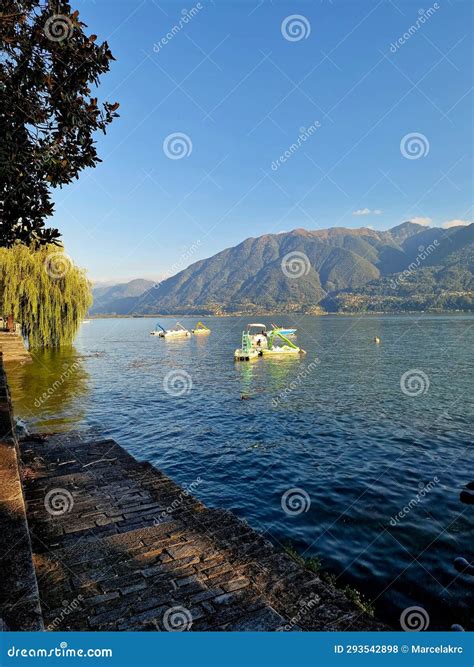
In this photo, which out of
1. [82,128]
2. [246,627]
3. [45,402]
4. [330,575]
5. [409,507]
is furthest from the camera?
[45,402]

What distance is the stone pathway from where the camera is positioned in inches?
196

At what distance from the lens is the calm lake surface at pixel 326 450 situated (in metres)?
9.29

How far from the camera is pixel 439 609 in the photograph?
7.48 meters

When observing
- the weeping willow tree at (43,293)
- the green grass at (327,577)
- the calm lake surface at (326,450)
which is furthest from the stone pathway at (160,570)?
the weeping willow tree at (43,293)

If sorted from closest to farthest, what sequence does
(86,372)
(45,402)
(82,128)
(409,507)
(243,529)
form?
(82,128) → (243,529) → (409,507) → (45,402) → (86,372)

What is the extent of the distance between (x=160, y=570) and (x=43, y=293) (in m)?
38.9

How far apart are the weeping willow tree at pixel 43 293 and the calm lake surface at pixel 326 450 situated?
18.6 feet

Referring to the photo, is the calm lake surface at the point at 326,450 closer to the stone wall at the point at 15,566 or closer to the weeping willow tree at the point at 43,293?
the weeping willow tree at the point at 43,293

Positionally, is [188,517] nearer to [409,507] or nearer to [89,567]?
[89,567]

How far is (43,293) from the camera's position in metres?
39.1

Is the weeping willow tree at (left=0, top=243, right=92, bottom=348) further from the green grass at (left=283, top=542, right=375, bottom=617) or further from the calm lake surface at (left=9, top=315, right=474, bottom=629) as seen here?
the green grass at (left=283, top=542, right=375, bottom=617)

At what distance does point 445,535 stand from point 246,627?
8.09 metres

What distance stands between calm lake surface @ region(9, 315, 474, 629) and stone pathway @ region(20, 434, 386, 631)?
3110 millimetres

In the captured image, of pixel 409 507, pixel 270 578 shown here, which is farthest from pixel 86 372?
pixel 270 578
